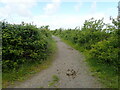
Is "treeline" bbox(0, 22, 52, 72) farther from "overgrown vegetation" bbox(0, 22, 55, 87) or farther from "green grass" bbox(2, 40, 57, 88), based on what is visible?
"green grass" bbox(2, 40, 57, 88)

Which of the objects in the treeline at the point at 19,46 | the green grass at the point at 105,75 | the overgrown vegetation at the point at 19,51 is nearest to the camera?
the green grass at the point at 105,75

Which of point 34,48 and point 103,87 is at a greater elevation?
point 34,48

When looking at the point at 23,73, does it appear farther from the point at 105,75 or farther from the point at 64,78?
the point at 105,75

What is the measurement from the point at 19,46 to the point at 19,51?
432 mm

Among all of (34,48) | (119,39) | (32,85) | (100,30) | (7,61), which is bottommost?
(32,85)

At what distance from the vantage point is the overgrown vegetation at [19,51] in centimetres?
524

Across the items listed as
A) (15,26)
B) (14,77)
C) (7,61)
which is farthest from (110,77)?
(15,26)

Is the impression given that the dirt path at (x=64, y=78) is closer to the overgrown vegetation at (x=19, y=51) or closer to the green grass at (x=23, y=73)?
the green grass at (x=23, y=73)

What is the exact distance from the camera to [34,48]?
6.63m

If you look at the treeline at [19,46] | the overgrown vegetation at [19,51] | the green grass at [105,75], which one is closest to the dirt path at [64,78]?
the green grass at [105,75]

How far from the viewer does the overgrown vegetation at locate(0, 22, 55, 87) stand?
524cm

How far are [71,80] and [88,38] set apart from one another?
18.2ft

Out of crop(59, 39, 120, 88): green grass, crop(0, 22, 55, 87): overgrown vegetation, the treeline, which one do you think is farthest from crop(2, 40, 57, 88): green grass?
crop(59, 39, 120, 88): green grass

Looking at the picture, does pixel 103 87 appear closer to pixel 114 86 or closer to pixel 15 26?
pixel 114 86
